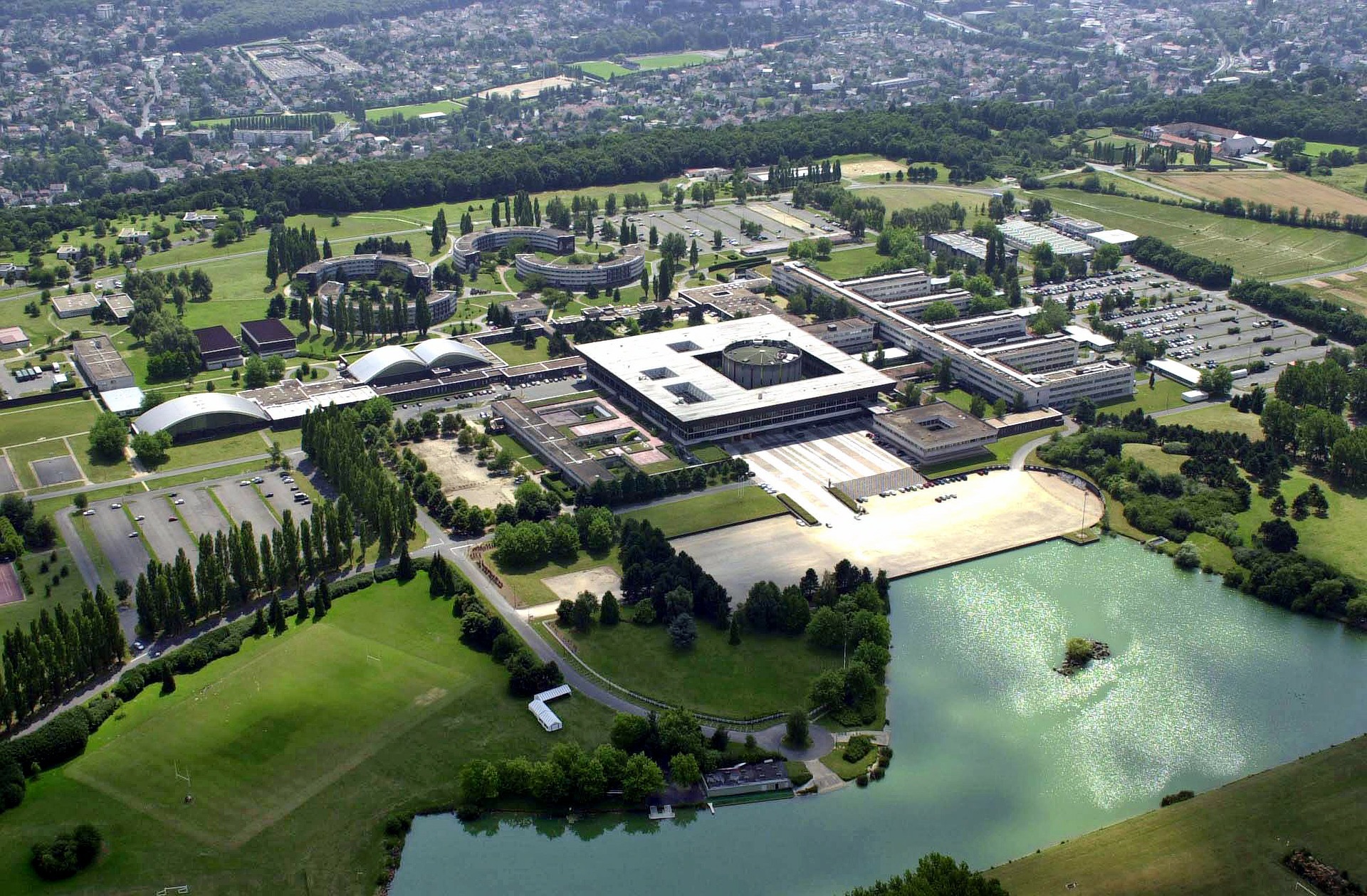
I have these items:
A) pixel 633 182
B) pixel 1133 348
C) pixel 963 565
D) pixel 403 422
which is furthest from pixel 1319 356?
pixel 633 182

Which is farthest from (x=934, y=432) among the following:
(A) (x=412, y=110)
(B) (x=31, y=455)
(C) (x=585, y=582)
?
(A) (x=412, y=110)

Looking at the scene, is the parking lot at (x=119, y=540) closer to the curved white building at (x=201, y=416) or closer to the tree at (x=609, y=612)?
the curved white building at (x=201, y=416)

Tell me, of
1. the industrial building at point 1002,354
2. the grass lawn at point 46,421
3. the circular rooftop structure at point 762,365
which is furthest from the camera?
the industrial building at point 1002,354

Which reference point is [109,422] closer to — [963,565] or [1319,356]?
[963,565]

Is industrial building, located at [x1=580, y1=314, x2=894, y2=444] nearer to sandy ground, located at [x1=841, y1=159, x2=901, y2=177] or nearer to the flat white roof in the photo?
the flat white roof

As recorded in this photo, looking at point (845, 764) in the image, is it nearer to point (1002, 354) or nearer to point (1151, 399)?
point (1002, 354)

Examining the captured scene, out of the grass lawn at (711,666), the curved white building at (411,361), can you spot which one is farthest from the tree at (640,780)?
the curved white building at (411,361)
